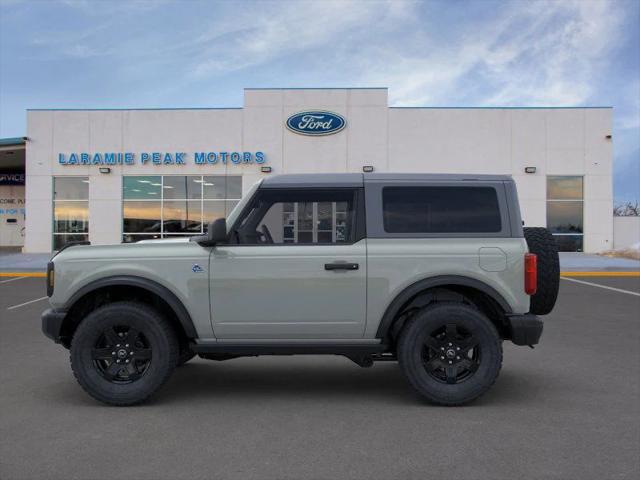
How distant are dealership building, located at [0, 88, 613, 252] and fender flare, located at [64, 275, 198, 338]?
1957cm

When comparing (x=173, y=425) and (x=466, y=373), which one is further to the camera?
(x=466, y=373)

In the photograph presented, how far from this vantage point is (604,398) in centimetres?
505

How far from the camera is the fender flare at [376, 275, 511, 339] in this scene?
187 inches

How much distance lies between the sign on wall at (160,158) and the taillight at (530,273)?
794 inches

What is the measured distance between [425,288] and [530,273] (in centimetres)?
85

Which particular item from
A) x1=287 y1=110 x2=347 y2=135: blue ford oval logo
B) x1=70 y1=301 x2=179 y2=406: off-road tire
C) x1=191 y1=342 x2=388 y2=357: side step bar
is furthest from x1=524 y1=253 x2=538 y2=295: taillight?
x1=287 y1=110 x2=347 y2=135: blue ford oval logo

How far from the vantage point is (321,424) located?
14.4 ft

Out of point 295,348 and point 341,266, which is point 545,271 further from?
point 295,348

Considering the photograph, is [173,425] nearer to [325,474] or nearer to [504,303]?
[325,474]

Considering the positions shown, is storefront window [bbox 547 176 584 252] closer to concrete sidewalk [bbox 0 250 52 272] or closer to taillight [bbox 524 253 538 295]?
concrete sidewalk [bbox 0 250 52 272]

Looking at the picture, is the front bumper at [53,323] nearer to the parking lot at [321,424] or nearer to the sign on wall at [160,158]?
the parking lot at [321,424]

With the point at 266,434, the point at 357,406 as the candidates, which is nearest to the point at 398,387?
the point at 357,406

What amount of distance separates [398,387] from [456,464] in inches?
71.7

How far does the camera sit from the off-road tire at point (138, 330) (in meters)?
4.75
